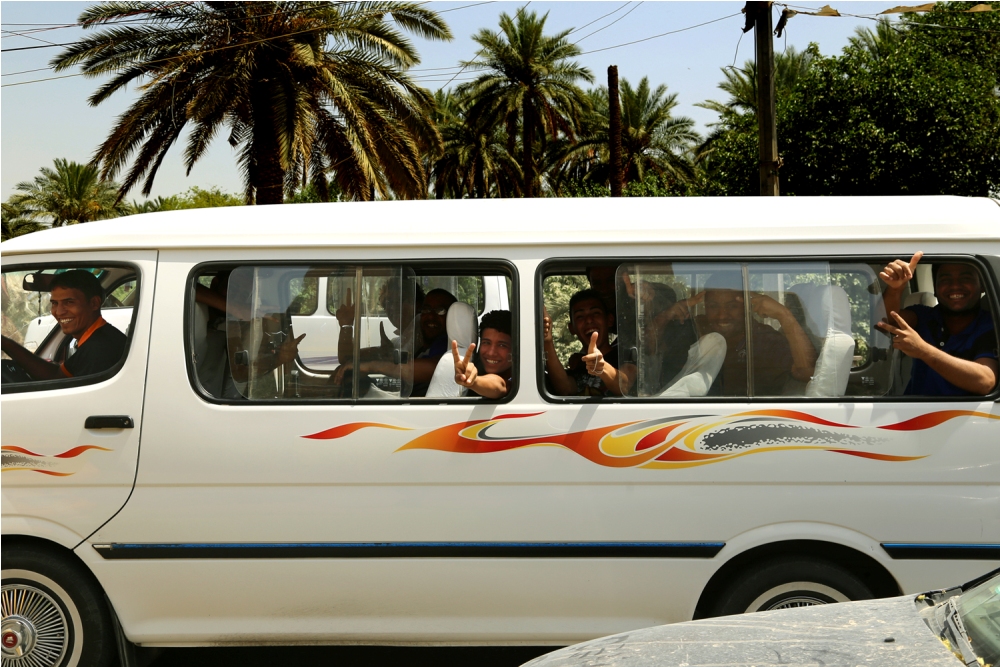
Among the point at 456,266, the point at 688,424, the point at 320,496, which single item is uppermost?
the point at 456,266

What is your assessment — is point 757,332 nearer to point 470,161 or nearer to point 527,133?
point 527,133

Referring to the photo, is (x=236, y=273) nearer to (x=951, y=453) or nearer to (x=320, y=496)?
(x=320, y=496)

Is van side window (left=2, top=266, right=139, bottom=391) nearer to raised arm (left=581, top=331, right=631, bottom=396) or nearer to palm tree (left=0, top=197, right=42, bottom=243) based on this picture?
raised arm (left=581, top=331, right=631, bottom=396)

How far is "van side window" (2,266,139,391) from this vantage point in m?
3.95

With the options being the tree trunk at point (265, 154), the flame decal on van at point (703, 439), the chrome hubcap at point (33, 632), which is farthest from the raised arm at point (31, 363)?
the tree trunk at point (265, 154)

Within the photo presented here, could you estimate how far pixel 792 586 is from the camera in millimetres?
3762

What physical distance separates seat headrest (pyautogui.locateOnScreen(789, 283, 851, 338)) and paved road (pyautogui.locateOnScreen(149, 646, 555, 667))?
2052 mm

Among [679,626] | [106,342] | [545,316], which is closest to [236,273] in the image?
[106,342]

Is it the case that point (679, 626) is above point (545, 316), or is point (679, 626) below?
below

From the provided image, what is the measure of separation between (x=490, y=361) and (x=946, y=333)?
6.61 feet

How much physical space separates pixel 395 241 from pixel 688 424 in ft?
4.88

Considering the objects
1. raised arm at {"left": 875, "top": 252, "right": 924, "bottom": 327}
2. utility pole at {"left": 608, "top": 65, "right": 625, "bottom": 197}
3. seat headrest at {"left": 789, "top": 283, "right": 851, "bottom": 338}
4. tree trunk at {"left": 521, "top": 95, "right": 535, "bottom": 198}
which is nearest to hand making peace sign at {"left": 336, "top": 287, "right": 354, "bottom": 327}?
seat headrest at {"left": 789, "top": 283, "right": 851, "bottom": 338}

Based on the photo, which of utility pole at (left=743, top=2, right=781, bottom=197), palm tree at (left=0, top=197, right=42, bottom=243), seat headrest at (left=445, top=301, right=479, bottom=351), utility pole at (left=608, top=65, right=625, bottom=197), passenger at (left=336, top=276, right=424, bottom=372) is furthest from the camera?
palm tree at (left=0, top=197, right=42, bottom=243)

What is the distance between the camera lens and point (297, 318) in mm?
4004
